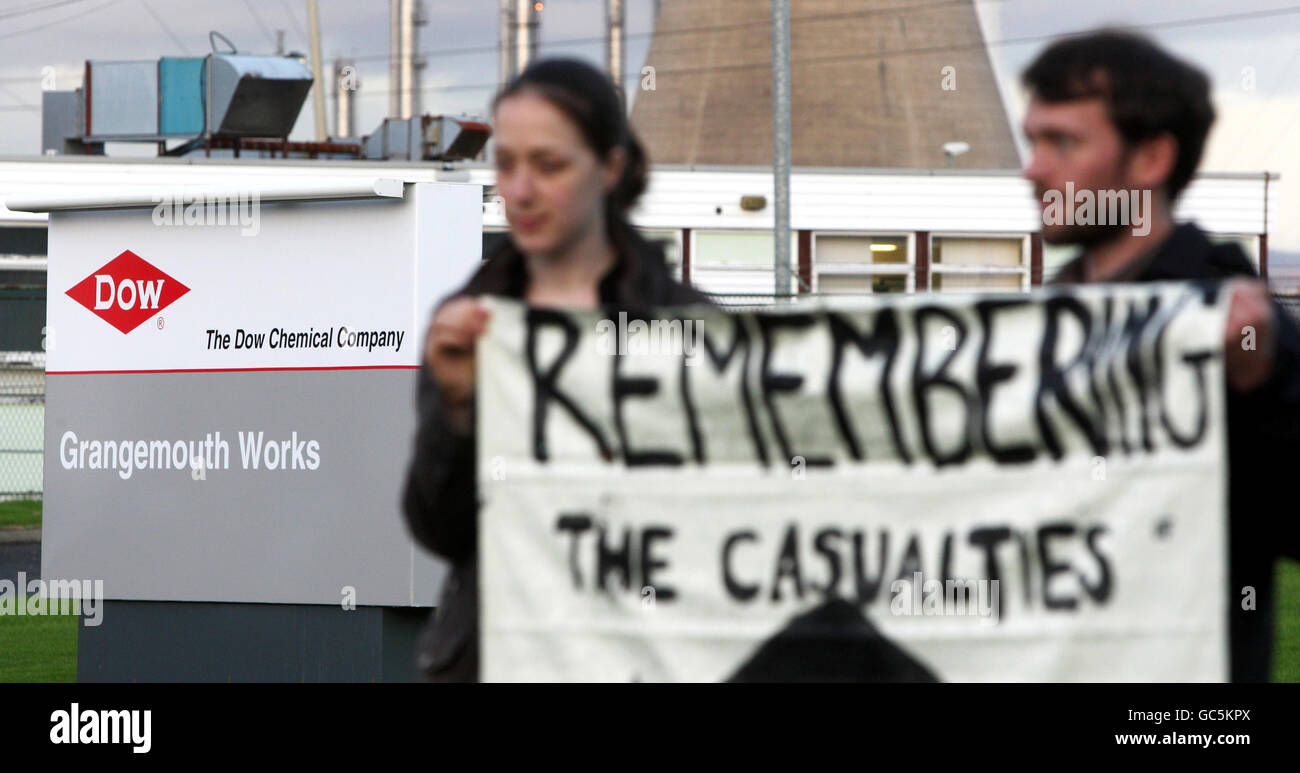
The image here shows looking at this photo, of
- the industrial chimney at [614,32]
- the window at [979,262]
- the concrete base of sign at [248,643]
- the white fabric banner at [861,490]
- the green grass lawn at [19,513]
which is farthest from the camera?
the industrial chimney at [614,32]

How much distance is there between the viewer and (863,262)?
24.9 meters

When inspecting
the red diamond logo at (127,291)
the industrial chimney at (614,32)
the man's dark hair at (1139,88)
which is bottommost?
the red diamond logo at (127,291)

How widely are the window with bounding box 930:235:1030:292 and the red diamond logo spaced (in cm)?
1820

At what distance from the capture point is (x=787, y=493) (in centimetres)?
296

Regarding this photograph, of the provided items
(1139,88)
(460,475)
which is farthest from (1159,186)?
(460,475)

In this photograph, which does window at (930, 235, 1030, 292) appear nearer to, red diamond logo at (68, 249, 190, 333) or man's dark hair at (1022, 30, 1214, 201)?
red diamond logo at (68, 249, 190, 333)

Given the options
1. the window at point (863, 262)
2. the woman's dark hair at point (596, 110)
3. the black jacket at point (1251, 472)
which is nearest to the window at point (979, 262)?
the window at point (863, 262)

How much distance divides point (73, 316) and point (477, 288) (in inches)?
224

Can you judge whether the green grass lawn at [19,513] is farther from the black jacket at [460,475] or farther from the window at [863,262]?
the black jacket at [460,475]

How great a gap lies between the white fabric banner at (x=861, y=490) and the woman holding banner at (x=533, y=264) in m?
0.05

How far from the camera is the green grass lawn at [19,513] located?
17297 millimetres

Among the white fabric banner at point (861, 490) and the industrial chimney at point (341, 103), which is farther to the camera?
the industrial chimney at point (341, 103)

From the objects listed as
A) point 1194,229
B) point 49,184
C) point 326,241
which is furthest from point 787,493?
point 49,184
